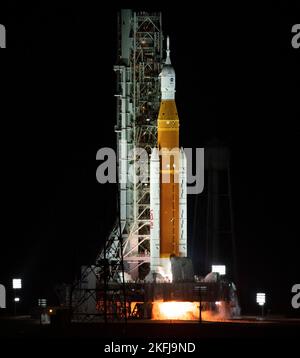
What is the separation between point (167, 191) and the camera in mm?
81062

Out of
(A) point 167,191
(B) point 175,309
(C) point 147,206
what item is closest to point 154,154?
(A) point 167,191

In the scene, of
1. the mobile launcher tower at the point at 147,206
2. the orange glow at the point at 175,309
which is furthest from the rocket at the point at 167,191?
the orange glow at the point at 175,309

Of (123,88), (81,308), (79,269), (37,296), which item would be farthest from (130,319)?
(37,296)

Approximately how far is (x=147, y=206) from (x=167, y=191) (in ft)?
8.63

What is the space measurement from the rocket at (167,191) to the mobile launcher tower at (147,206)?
0.06m

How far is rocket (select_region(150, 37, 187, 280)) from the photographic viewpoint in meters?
80.6

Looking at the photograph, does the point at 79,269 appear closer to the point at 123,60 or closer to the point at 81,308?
the point at 81,308

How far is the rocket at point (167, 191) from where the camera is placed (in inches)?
3172

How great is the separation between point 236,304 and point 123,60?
15836 mm

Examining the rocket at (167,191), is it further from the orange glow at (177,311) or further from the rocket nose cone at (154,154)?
the orange glow at (177,311)

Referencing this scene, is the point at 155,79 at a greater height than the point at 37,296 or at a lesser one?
greater

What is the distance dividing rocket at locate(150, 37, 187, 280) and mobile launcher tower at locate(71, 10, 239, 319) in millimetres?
57

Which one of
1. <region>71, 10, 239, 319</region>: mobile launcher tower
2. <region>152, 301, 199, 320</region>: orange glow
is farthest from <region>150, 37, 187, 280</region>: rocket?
<region>152, 301, 199, 320</region>: orange glow
